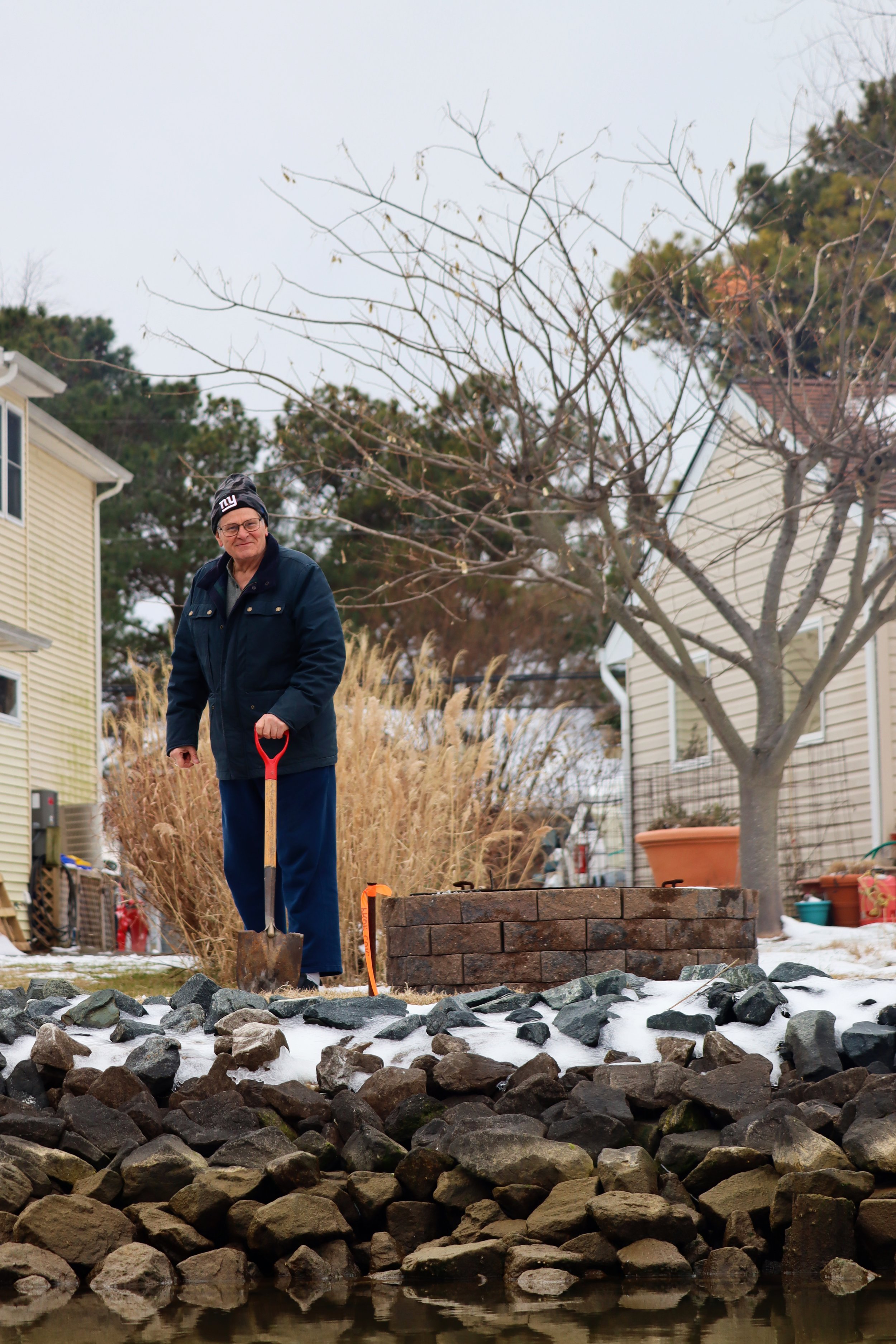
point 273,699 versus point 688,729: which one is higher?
point 688,729

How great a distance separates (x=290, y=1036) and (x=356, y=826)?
288cm

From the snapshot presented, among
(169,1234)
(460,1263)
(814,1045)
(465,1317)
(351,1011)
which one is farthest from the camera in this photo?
(351,1011)

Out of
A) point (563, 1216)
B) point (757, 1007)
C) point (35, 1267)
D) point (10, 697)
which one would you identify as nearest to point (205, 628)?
point (757, 1007)

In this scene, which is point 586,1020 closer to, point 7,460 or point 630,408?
point 630,408

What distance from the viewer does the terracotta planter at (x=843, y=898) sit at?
11000mm

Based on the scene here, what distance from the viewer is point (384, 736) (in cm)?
697

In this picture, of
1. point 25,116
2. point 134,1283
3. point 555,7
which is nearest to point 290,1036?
point 134,1283

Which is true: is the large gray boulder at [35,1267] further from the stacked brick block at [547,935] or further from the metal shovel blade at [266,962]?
the stacked brick block at [547,935]

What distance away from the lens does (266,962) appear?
3904 mm

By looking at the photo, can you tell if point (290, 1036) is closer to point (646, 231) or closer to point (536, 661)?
point (646, 231)

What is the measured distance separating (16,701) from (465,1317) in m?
12.8

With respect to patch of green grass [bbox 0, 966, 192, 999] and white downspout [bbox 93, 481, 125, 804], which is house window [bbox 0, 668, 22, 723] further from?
patch of green grass [bbox 0, 966, 192, 999]

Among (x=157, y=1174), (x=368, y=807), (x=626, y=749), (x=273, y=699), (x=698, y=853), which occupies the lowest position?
(x=157, y=1174)

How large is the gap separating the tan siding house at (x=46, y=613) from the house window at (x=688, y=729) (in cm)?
576
